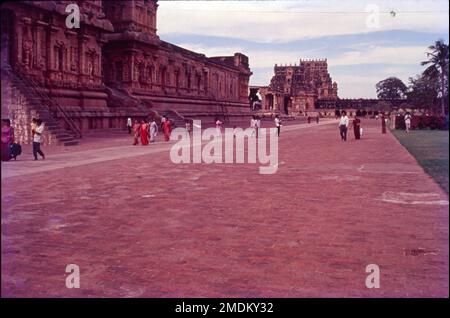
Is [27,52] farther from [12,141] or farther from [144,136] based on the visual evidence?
[12,141]

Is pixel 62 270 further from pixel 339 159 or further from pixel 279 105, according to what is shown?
pixel 279 105

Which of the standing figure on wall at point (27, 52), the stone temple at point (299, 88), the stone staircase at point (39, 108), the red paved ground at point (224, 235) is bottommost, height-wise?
the red paved ground at point (224, 235)

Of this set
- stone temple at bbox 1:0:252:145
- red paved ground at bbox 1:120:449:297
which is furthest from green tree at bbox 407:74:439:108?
red paved ground at bbox 1:120:449:297

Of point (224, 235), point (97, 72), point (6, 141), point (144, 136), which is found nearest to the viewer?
point (224, 235)

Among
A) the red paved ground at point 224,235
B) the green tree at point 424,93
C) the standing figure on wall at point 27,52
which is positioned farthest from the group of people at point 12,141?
the green tree at point 424,93

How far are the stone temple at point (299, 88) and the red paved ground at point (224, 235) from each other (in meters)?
105

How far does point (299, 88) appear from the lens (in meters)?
131

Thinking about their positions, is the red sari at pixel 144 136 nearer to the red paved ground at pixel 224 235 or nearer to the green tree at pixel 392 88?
the red paved ground at pixel 224 235

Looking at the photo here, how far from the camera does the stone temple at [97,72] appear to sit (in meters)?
21.7

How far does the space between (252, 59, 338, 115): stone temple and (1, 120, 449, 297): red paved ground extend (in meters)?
105

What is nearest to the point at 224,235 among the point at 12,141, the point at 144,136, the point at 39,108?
the point at 12,141

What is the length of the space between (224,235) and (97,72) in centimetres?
2592

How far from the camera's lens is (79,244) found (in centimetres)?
551
